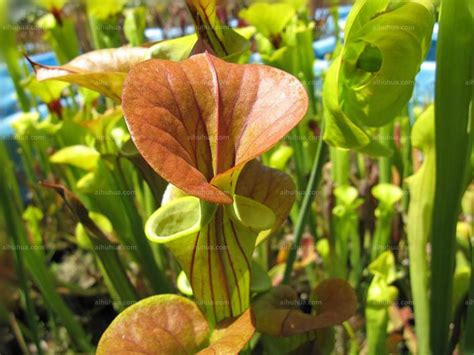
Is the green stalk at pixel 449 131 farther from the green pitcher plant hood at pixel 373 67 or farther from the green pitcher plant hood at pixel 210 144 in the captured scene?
the green pitcher plant hood at pixel 210 144

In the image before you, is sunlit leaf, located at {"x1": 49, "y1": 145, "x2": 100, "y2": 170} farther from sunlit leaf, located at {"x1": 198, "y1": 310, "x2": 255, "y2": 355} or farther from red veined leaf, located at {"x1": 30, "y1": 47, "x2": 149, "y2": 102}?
sunlit leaf, located at {"x1": 198, "y1": 310, "x2": 255, "y2": 355}

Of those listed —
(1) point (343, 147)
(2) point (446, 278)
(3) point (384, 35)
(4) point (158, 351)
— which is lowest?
(2) point (446, 278)

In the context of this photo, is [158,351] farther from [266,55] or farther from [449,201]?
[266,55]

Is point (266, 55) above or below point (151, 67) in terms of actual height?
below

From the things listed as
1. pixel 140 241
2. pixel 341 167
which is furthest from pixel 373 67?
pixel 341 167

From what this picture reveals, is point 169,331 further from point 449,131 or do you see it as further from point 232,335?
point 449,131

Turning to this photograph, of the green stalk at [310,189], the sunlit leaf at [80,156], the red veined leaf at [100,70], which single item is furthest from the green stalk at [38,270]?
the green stalk at [310,189]

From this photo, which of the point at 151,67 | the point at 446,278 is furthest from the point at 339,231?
the point at 151,67
